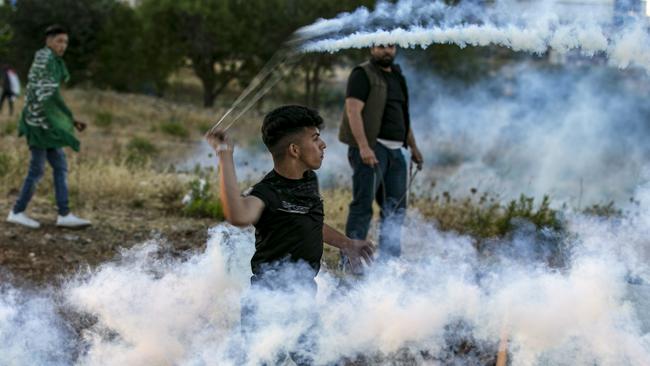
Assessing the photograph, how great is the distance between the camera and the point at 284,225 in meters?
3.13

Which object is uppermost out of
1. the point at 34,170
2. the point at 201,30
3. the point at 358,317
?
the point at 201,30

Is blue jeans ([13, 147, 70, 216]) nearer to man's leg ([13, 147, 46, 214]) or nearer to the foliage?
man's leg ([13, 147, 46, 214])

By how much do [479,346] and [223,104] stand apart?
25006mm

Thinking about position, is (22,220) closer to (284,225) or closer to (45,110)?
(45,110)

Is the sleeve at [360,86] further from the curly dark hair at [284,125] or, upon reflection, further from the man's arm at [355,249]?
the curly dark hair at [284,125]

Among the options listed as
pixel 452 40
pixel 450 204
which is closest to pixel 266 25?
pixel 450 204

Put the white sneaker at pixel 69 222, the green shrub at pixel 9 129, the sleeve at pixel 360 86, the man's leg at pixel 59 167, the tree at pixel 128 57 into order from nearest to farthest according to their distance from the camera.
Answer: the sleeve at pixel 360 86 < the man's leg at pixel 59 167 < the white sneaker at pixel 69 222 < the green shrub at pixel 9 129 < the tree at pixel 128 57

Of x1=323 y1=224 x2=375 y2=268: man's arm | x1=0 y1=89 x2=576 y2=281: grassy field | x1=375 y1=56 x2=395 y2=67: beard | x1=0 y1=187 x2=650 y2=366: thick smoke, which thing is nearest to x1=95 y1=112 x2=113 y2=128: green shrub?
x1=0 y1=89 x2=576 y2=281: grassy field

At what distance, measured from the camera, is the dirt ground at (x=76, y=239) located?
5.63 meters

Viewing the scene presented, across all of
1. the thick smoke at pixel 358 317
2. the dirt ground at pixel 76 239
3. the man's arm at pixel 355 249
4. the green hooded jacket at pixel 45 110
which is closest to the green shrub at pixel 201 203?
the dirt ground at pixel 76 239

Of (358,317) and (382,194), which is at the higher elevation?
(382,194)

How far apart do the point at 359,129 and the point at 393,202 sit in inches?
24.0

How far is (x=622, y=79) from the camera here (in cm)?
1544

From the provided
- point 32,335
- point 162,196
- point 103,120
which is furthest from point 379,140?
→ point 103,120
